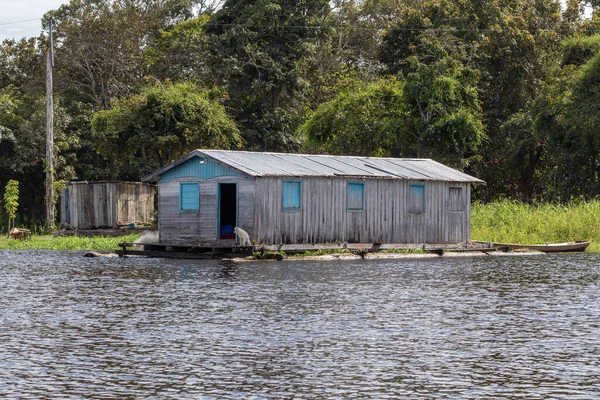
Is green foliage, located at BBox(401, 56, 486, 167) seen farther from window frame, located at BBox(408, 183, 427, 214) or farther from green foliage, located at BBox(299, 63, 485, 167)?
window frame, located at BBox(408, 183, 427, 214)

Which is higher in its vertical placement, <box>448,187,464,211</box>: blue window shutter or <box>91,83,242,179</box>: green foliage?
<box>91,83,242,179</box>: green foliage

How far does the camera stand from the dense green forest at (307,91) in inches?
2163

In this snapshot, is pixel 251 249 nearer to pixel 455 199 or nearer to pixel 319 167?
pixel 319 167

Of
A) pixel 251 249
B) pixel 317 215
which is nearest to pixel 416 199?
pixel 317 215

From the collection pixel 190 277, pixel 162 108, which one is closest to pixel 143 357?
pixel 190 277

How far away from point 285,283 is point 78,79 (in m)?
44.5

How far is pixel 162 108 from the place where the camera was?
174 feet

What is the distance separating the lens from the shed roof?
3716cm

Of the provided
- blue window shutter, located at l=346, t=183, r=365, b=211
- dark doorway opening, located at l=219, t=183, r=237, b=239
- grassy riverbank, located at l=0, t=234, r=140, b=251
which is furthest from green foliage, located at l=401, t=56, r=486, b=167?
grassy riverbank, located at l=0, t=234, r=140, b=251

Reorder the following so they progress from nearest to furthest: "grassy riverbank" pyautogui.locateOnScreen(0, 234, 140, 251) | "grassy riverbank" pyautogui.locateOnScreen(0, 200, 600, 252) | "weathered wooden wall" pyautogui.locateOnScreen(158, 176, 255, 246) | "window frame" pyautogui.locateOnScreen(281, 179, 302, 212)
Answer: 1. "weathered wooden wall" pyautogui.locateOnScreen(158, 176, 255, 246)
2. "window frame" pyautogui.locateOnScreen(281, 179, 302, 212)
3. "grassy riverbank" pyautogui.locateOnScreen(0, 234, 140, 251)
4. "grassy riverbank" pyautogui.locateOnScreen(0, 200, 600, 252)

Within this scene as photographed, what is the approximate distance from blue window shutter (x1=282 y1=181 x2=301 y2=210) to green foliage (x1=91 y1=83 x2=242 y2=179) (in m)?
16.5

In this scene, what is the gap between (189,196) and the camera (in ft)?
127

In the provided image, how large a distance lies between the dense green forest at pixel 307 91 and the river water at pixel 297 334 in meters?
25.0

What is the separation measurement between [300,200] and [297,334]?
63.8 feet
